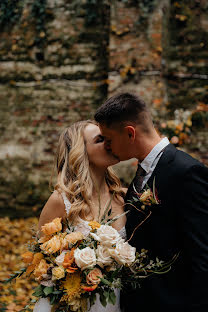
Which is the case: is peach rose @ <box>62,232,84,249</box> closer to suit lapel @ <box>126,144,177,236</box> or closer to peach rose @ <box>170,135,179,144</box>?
suit lapel @ <box>126,144,177,236</box>

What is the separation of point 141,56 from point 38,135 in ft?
8.75

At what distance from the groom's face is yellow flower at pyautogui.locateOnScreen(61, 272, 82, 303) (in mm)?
984

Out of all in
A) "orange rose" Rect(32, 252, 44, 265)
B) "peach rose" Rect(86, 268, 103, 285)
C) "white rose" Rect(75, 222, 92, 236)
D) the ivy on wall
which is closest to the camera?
"peach rose" Rect(86, 268, 103, 285)

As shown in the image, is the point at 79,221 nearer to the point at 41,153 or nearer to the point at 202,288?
the point at 202,288

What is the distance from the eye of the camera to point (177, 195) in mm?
2000

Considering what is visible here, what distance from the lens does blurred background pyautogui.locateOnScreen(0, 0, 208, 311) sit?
5590 millimetres

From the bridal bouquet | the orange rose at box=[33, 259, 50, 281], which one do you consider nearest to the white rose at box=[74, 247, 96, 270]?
the bridal bouquet

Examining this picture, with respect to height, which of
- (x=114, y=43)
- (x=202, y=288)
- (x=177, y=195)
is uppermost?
(x=114, y=43)

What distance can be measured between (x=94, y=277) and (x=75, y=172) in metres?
1.15

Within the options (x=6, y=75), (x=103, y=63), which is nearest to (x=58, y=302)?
(x=103, y=63)

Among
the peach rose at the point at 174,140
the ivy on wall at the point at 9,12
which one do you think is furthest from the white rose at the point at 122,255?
the ivy on wall at the point at 9,12

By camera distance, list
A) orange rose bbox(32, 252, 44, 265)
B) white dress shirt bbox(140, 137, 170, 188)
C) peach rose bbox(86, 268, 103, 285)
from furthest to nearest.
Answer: white dress shirt bbox(140, 137, 170, 188) < orange rose bbox(32, 252, 44, 265) < peach rose bbox(86, 268, 103, 285)

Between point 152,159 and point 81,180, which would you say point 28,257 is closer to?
point 81,180

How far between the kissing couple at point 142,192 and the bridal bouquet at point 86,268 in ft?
0.74
